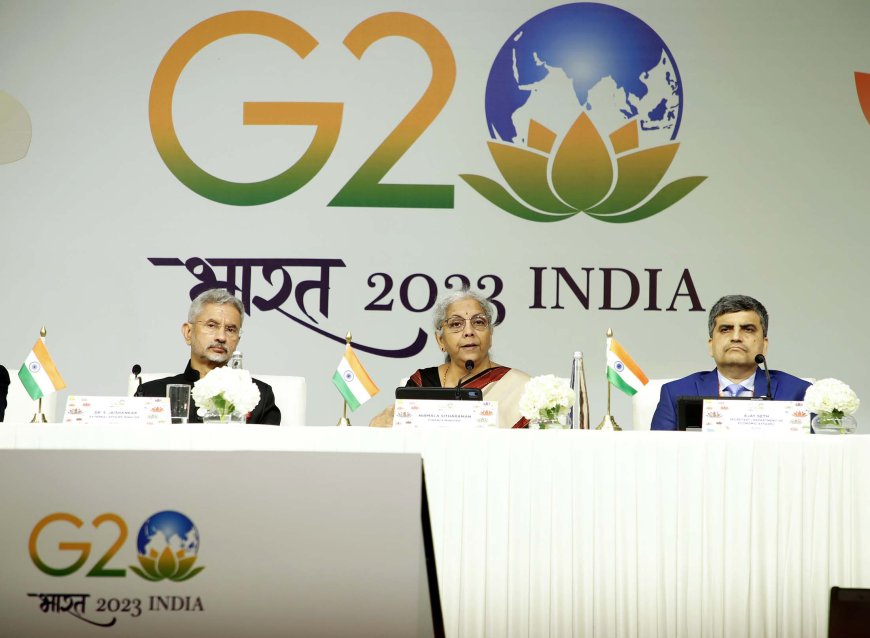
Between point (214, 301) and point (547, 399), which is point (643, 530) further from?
point (214, 301)

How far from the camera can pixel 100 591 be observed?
136cm

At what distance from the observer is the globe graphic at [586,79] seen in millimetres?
4262

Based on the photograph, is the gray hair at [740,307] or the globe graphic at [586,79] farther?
the globe graphic at [586,79]

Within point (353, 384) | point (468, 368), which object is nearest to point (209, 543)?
point (353, 384)

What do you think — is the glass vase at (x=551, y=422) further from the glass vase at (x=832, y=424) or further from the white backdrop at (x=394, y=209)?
the white backdrop at (x=394, y=209)

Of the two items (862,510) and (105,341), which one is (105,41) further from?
(862,510)

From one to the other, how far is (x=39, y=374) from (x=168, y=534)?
174cm

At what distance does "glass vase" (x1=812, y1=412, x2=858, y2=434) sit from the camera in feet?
8.17

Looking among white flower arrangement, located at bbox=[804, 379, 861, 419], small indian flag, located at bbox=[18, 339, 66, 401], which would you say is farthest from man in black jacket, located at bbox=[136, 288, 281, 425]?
white flower arrangement, located at bbox=[804, 379, 861, 419]

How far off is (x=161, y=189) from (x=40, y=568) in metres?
3.18

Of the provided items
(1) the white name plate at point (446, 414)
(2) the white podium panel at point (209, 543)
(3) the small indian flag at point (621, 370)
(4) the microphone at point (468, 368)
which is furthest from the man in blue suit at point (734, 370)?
(2) the white podium panel at point (209, 543)

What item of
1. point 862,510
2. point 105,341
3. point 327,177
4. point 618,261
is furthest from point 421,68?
point 862,510

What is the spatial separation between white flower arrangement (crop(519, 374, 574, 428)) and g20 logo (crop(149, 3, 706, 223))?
5.93 feet

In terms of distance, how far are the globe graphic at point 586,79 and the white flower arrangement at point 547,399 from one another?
6.47 feet
